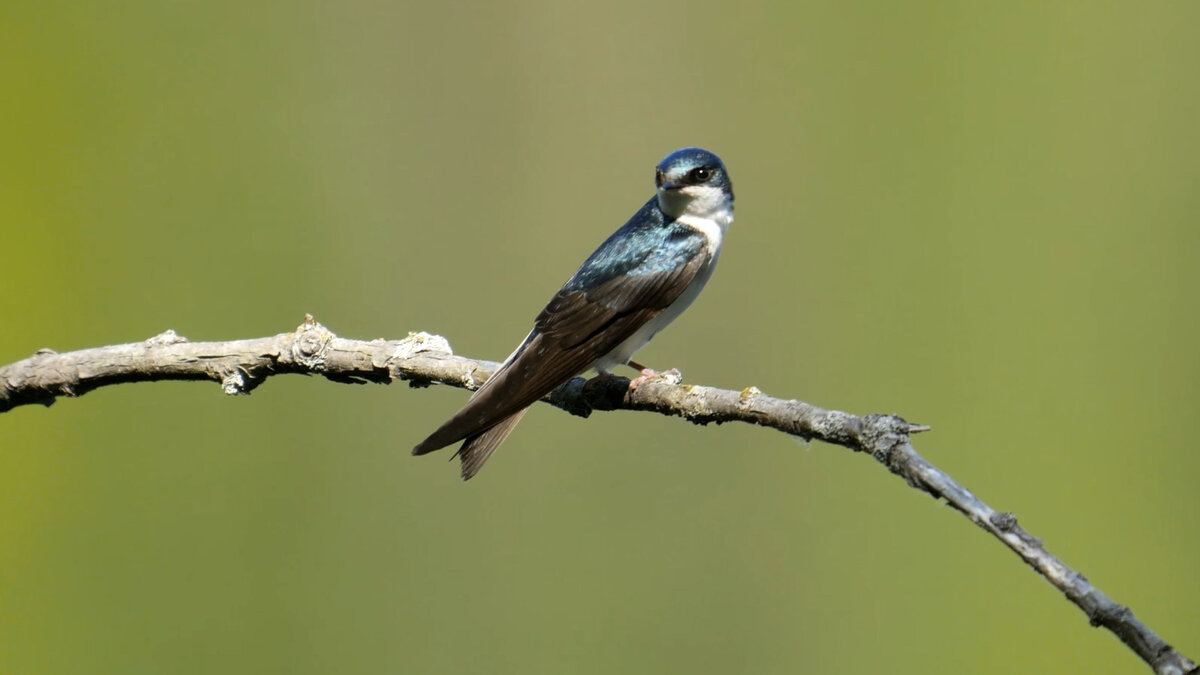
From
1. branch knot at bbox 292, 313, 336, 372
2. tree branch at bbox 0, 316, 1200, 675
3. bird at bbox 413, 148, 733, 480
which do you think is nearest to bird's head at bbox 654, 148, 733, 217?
bird at bbox 413, 148, 733, 480

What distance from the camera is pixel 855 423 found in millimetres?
1119

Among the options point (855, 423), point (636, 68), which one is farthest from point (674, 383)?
point (636, 68)

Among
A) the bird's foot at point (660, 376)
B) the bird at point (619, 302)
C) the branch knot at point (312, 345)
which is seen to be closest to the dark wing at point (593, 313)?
the bird at point (619, 302)

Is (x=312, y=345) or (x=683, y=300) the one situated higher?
(x=683, y=300)

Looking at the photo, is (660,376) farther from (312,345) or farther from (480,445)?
(312,345)

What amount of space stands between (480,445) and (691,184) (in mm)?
727

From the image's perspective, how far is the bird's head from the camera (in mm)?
2143

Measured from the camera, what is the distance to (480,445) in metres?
1.84

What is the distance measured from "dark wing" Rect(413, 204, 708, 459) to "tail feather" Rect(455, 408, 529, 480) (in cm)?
1

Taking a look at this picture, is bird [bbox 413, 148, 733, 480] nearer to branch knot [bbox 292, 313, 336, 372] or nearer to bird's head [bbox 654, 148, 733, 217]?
bird's head [bbox 654, 148, 733, 217]

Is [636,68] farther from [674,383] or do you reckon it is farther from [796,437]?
[796,437]

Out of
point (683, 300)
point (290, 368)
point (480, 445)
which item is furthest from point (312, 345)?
point (683, 300)

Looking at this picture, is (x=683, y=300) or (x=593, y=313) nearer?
(x=593, y=313)

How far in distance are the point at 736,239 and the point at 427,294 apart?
144 centimetres
